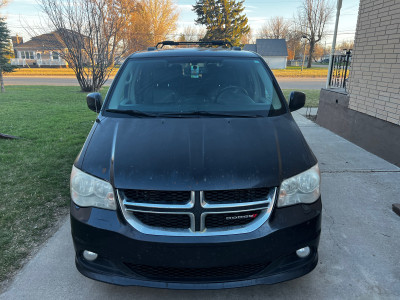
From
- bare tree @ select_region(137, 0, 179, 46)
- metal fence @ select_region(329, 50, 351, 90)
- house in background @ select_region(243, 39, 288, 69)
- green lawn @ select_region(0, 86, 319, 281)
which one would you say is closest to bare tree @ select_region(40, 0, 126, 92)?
green lawn @ select_region(0, 86, 319, 281)

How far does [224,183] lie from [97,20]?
1495cm

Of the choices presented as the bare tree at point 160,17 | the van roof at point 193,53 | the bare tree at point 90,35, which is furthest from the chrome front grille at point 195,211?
the bare tree at point 160,17

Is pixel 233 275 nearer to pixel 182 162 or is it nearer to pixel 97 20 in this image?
pixel 182 162

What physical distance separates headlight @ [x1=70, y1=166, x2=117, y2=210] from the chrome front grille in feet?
0.31

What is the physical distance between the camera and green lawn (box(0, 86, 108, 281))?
3104mm

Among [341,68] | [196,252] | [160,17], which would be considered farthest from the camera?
[160,17]

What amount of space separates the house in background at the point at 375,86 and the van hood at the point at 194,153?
3.51m

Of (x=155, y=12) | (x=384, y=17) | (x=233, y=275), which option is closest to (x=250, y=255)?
(x=233, y=275)

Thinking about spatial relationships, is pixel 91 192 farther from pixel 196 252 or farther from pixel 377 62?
pixel 377 62

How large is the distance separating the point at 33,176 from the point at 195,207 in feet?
11.8

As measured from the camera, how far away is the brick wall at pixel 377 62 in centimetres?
518

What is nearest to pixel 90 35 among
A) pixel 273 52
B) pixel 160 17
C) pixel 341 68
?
pixel 341 68

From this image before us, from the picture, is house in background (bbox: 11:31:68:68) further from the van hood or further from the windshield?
the van hood

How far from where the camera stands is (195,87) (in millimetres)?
3188
